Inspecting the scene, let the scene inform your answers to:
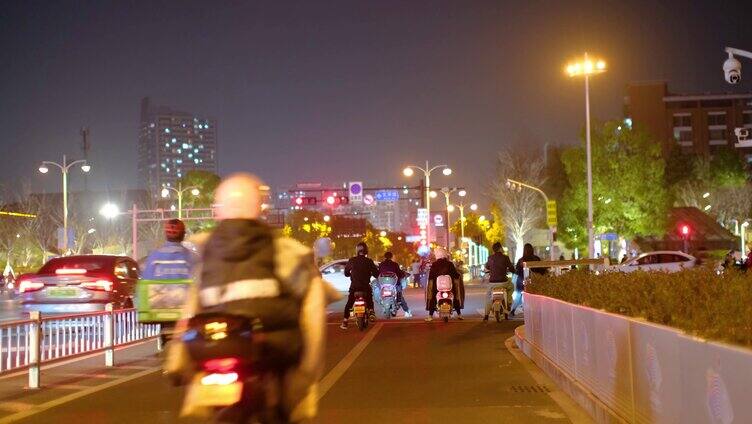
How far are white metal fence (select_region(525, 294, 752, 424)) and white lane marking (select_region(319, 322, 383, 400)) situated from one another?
9.46ft

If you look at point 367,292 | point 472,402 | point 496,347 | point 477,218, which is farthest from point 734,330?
point 477,218

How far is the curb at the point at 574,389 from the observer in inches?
320

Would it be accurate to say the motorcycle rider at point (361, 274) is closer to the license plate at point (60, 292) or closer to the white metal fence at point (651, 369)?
the license plate at point (60, 292)

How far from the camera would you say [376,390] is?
10.8 meters

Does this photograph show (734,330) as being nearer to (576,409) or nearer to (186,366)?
(186,366)

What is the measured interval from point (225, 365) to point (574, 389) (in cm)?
634

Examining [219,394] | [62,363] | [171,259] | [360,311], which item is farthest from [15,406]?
[360,311]

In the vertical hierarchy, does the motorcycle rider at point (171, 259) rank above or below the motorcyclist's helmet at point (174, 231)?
below

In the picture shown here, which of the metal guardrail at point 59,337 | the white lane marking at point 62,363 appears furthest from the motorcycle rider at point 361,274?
the metal guardrail at point 59,337

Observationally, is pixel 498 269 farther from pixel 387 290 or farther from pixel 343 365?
pixel 343 365


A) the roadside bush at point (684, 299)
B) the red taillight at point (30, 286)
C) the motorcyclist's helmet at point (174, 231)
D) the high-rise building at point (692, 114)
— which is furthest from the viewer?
the high-rise building at point (692, 114)

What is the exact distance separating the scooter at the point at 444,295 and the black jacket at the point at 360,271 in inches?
81.0

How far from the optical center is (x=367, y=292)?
66.2 feet

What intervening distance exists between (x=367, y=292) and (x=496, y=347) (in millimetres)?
4772
